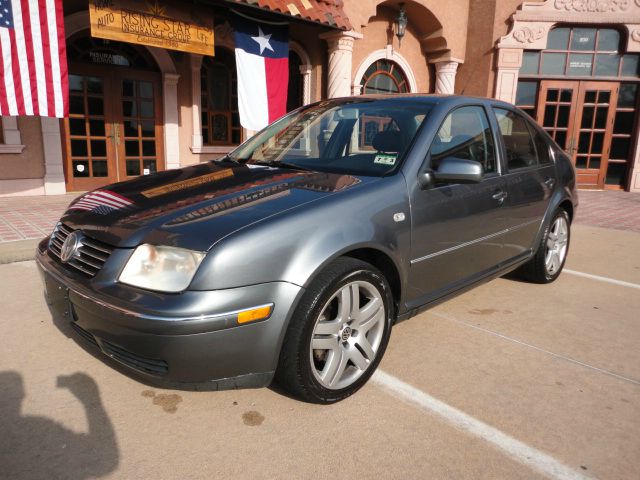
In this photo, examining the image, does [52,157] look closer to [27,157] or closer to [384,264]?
[27,157]

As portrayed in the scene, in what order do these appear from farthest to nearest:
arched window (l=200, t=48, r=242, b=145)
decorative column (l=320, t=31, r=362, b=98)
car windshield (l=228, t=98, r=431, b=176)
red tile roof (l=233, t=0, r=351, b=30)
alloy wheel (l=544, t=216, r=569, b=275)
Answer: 1. decorative column (l=320, t=31, r=362, b=98)
2. arched window (l=200, t=48, r=242, b=145)
3. red tile roof (l=233, t=0, r=351, b=30)
4. alloy wheel (l=544, t=216, r=569, b=275)
5. car windshield (l=228, t=98, r=431, b=176)

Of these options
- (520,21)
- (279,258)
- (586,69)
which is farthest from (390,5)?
(279,258)

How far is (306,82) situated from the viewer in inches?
Result: 441

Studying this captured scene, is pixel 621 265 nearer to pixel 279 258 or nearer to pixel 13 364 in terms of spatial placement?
pixel 279 258

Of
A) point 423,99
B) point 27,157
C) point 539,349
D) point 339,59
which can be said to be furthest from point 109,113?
point 539,349

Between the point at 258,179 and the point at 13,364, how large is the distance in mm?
1714

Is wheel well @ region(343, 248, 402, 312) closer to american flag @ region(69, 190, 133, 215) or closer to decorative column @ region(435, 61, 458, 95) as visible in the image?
american flag @ region(69, 190, 133, 215)

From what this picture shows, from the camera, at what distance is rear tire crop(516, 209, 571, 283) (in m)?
4.20

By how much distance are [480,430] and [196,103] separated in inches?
357

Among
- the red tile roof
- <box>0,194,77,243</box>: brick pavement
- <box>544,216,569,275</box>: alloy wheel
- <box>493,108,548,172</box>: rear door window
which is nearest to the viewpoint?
<box>493,108,548,172</box>: rear door window

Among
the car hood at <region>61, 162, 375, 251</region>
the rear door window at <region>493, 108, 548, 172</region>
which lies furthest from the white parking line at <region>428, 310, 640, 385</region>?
the car hood at <region>61, 162, 375, 251</region>

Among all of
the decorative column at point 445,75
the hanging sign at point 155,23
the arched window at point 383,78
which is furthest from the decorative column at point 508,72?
the hanging sign at point 155,23

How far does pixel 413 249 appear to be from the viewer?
8.83 feet

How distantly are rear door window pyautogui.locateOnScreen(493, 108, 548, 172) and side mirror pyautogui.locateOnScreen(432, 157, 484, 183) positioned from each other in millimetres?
1005
